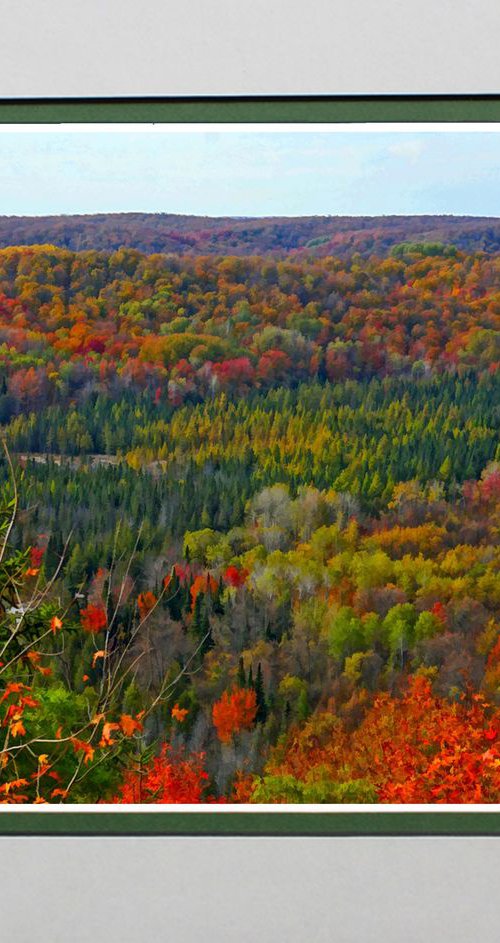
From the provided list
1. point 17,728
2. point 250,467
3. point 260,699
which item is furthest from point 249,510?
point 17,728

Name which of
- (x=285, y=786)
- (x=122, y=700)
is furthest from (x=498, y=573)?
(x=122, y=700)

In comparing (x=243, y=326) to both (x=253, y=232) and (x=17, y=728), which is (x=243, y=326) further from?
(x=17, y=728)

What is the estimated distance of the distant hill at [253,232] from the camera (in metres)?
5.84

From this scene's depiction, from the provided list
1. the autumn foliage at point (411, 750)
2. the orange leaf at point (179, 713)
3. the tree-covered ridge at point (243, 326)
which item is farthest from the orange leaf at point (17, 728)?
the tree-covered ridge at point (243, 326)

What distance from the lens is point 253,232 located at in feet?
19.1

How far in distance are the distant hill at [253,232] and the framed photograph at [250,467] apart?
0.01 meters

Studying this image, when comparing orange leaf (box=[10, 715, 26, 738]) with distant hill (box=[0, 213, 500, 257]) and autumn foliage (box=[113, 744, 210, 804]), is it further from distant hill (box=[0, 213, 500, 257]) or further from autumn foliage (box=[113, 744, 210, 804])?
distant hill (box=[0, 213, 500, 257])

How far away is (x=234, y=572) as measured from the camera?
5.77 metres

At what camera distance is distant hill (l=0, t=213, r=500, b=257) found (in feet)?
19.1

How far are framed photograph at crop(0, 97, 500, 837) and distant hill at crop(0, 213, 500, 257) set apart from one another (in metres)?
0.01

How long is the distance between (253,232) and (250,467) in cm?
99

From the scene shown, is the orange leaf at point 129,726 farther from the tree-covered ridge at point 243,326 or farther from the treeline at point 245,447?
the tree-covered ridge at point 243,326

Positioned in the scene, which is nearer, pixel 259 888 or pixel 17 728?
pixel 259 888
